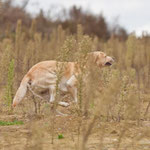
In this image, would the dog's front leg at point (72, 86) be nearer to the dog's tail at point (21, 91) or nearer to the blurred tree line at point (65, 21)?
the dog's tail at point (21, 91)

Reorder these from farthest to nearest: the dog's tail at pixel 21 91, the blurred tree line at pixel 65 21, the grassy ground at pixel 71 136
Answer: the blurred tree line at pixel 65 21, the dog's tail at pixel 21 91, the grassy ground at pixel 71 136

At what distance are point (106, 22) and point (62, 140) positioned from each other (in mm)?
25051

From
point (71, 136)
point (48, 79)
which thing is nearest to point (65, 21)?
point (48, 79)

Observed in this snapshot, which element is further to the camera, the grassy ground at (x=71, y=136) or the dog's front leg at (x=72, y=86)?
the dog's front leg at (x=72, y=86)

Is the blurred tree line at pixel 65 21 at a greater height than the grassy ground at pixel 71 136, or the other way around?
the blurred tree line at pixel 65 21

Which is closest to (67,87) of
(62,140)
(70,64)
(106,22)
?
(70,64)

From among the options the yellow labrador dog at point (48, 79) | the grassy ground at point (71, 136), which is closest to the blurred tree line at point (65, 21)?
the yellow labrador dog at point (48, 79)

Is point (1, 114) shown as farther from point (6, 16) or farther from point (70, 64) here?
point (6, 16)

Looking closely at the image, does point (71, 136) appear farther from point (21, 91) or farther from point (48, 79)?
point (48, 79)

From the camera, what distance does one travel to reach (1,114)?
189 inches

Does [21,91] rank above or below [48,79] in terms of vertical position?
below

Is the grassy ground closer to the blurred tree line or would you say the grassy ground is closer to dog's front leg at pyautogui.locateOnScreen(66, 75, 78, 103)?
dog's front leg at pyautogui.locateOnScreen(66, 75, 78, 103)

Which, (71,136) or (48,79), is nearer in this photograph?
(71,136)

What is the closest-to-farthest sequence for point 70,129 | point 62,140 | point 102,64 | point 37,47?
point 62,140, point 70,129, point 102,64, point 37,47
